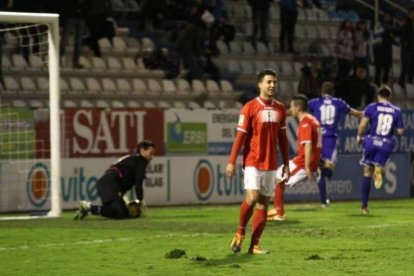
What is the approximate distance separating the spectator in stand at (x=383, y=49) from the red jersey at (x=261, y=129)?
20.0 meters

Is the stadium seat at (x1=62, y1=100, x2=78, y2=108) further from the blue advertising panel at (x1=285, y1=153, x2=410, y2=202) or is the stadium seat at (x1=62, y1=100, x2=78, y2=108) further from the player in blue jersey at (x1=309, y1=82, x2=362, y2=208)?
the player in blue jersey at (x1=309, y1=82, x2=362, y2=208)

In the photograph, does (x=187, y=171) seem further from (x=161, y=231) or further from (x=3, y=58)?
(x=161, y=231)

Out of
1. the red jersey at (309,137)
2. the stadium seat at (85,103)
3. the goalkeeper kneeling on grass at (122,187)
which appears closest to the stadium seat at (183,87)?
the stadium seat at (85,103)

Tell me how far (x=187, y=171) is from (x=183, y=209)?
189cm

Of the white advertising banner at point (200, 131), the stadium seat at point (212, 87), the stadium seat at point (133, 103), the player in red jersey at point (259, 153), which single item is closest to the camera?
the player in red jersey at point (259, 153)

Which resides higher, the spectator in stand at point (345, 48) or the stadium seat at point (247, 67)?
the spectator in stand at point (345, 48)

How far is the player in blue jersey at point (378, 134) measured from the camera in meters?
22.4

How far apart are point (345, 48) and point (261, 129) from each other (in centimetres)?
1921

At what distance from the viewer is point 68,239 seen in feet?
55.1

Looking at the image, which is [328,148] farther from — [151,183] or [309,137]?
[151,183]

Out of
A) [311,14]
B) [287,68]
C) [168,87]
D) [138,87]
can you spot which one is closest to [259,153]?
[138,87]

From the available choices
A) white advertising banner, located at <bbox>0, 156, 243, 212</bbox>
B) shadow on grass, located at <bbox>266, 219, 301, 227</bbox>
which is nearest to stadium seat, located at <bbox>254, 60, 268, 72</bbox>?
white advertising banner, located at <bbox>0, 156, 243, 212</bbox>

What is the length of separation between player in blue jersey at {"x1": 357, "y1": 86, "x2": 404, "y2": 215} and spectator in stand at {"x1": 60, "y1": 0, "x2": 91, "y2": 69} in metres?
7.86

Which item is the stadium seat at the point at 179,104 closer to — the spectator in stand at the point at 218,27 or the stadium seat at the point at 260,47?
the spectator in stand at the point at 218,27
